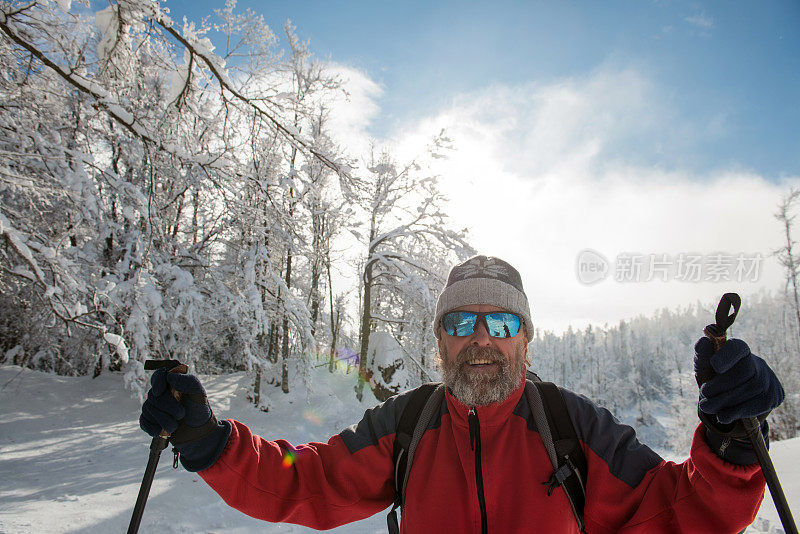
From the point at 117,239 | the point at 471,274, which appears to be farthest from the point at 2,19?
the point at 117,239

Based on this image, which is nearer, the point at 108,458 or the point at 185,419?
the point at 185,419

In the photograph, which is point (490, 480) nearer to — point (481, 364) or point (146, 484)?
point (481, 364)

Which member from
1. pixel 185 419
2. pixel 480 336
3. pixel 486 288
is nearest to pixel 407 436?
pixel 480 336

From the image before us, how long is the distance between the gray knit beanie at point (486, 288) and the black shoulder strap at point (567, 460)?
56 cm

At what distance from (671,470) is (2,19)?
523cm

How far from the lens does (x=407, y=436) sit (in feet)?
6.40

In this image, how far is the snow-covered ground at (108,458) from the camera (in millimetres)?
5109

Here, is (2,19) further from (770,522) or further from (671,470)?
(770,522)

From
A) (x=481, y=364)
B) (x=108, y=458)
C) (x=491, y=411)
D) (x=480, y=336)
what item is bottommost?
(x=108, y=458)

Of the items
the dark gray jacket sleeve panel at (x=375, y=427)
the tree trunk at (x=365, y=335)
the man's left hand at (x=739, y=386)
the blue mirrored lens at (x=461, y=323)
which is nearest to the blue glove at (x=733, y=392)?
the man's left hand at (x=739, y=386)

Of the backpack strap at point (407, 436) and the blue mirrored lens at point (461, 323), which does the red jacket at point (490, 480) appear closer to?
the backpack strap at point (407, 436)

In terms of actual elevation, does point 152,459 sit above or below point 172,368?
below

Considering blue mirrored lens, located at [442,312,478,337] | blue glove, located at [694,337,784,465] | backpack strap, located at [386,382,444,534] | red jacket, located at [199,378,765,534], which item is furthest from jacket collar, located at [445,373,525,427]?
blue glove, located at [694,337,784,465]

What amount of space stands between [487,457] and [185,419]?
4.40 ft
